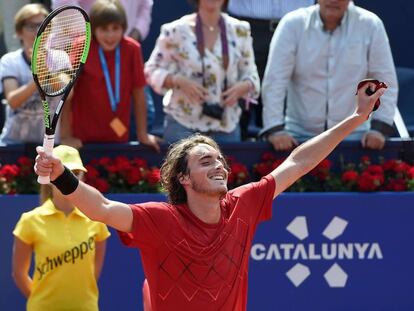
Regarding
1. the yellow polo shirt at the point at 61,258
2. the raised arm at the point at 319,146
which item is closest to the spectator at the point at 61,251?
the yellow polo shirt at the point at 61,258

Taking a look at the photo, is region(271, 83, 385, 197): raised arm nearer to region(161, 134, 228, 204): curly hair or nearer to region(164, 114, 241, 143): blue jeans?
region(161, 134, 228, 204): curly hair

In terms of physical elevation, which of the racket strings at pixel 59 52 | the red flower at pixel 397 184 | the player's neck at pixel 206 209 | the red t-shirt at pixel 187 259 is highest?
the racket strings at pixel 59 52

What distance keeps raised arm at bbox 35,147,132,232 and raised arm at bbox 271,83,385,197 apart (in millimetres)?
809

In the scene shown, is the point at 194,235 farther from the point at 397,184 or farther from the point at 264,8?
the point at 264,8

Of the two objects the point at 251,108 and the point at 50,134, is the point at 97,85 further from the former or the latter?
the point at 50,134

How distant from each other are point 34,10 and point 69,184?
332 cm

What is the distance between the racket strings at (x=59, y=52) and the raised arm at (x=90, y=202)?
2.89ft

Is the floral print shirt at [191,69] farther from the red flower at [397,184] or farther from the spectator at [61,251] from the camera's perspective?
the spectator at [61,251]

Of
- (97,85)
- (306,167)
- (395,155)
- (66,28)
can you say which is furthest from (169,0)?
(306,167)

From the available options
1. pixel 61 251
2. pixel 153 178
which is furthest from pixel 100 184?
pixel 61 251

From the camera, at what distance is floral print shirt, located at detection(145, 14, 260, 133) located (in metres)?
7.56

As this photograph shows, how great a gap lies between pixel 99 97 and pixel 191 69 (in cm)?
66

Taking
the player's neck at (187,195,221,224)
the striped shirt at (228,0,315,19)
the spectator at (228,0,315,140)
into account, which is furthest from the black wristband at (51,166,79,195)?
the striped shirt at (228,0,315,19)

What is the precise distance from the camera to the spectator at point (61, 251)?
5969mm
